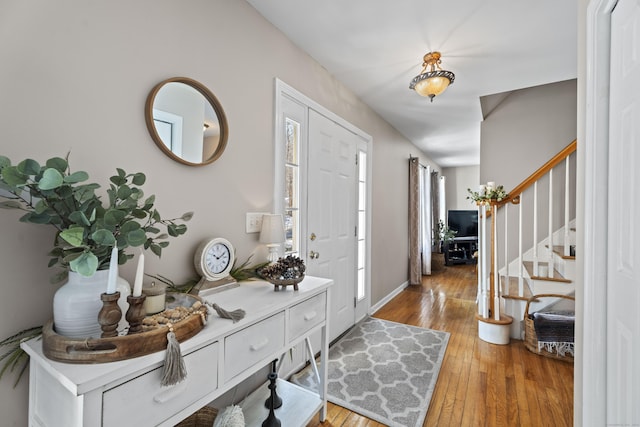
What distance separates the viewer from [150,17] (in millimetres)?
1247

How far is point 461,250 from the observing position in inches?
268

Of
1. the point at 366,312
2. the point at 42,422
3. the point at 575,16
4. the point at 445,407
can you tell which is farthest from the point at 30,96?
the point at 366,312

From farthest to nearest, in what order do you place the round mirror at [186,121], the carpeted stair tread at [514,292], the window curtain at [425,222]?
1. the window curtain at [425,222]
2. the carpeted stair tread at [514,292]
3. the round mirror at [186,121]

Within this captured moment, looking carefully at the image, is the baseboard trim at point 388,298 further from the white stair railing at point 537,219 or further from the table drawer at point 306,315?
the table drawer at point 306,315

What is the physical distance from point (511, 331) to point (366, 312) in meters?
1.44

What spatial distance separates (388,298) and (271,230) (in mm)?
2825

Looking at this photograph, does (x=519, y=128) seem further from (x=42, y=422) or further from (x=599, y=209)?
(x=42, y=422)

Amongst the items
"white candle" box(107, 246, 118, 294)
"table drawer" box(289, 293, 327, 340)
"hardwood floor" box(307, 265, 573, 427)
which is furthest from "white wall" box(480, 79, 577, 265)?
"white candle" box(107, 246, 118, 294)

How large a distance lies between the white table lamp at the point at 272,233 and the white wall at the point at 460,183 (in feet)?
23.0

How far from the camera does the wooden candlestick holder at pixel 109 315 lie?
772mm

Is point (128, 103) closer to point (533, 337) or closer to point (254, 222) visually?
point (254, 222)

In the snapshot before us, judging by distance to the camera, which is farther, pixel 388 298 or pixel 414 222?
pixel 414 222

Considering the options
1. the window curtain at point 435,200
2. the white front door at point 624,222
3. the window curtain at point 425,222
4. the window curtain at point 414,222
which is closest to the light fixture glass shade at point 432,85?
the white front door at point 624,222

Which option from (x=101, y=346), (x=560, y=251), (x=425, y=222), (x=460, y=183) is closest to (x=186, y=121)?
(x=101, y=346)
